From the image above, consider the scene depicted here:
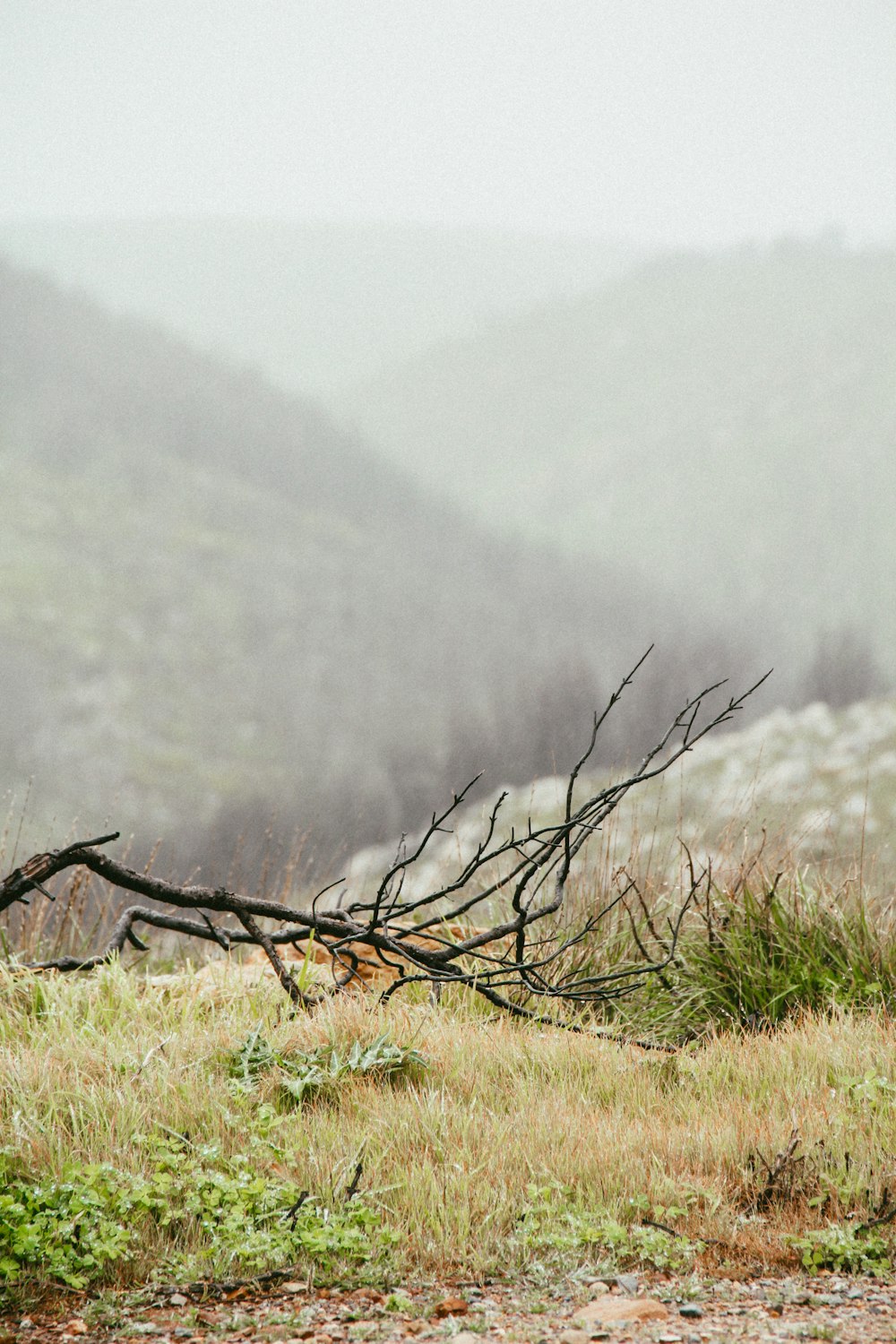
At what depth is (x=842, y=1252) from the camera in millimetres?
1766

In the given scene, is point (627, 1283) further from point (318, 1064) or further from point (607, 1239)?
point (318, 1064)

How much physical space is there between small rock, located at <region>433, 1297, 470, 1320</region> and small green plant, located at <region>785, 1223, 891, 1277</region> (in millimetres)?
622

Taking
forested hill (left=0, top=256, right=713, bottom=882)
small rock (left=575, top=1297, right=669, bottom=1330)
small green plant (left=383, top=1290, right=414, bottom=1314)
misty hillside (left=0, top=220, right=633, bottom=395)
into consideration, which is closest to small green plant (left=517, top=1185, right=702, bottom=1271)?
small rock (left=575, top=1297, right=669, bottom=1330)

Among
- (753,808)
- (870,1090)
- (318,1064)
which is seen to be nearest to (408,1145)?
(318,1064)

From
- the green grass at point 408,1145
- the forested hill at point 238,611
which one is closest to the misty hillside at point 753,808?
the green grass at point 408,1145

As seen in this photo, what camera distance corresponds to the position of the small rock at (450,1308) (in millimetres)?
1575

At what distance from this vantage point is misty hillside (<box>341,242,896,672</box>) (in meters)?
20.4

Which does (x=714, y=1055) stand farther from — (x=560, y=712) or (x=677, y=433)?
(x=677, y=433)

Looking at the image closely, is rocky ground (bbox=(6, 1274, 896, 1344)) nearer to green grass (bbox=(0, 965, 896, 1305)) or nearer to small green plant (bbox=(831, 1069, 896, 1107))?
green grass (bbox=(0, 965, 896, 1305))

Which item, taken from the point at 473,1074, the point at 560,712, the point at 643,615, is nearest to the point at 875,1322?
the point at 473,1074

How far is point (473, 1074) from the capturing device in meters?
2.51

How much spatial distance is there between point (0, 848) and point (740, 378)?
27.0 m

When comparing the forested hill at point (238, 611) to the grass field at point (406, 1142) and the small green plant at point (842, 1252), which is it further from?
the small green plant at point (842, 1252)

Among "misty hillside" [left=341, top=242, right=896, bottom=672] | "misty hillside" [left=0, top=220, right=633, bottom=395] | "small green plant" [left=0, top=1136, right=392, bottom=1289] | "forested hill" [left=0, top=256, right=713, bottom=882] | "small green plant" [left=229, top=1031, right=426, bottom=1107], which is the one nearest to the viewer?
"small green plant" [left=0, top=1136, right=392, bottom=1289]
